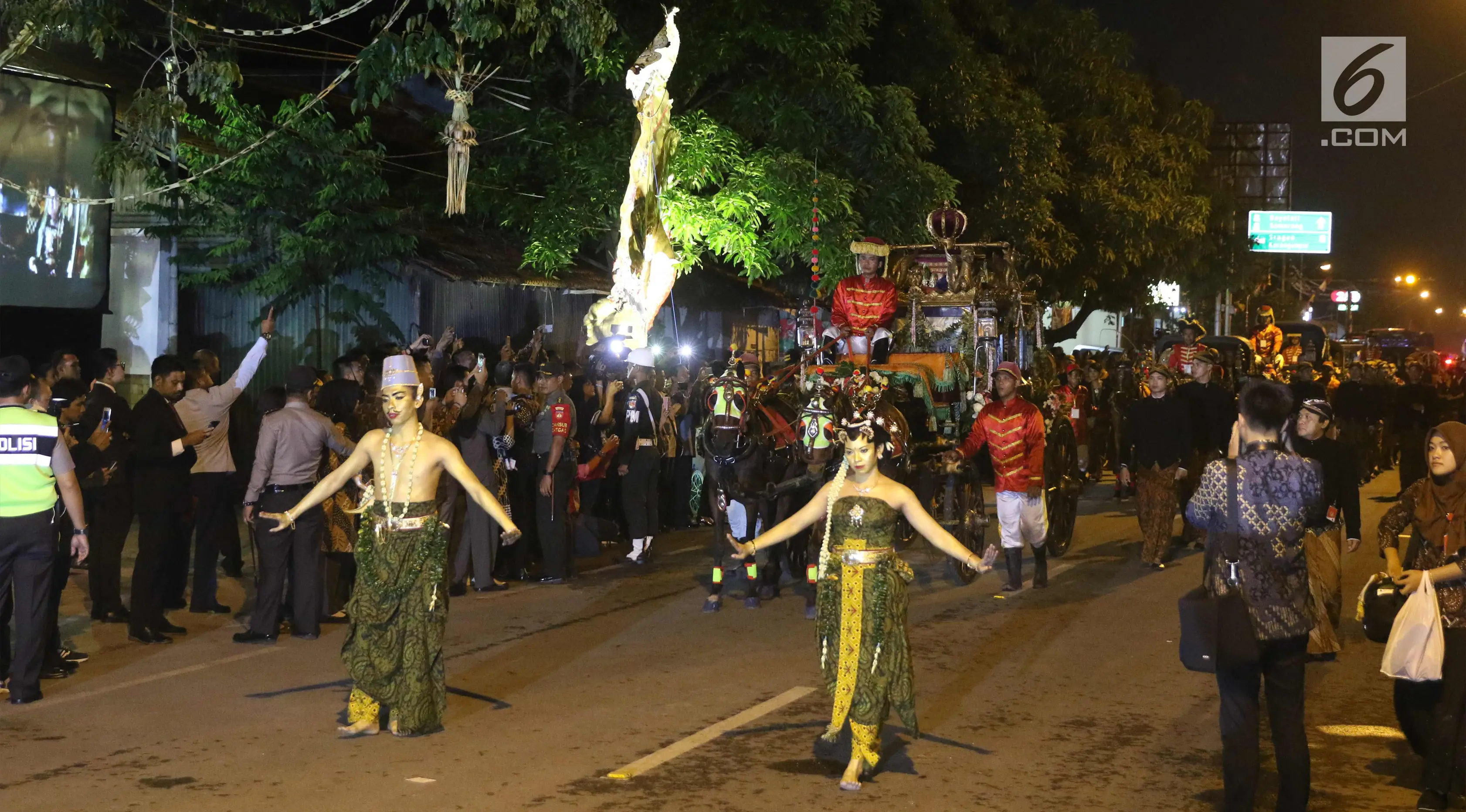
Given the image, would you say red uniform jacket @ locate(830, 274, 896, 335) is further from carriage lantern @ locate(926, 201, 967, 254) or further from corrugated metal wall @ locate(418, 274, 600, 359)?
corrugated metal wall @ locate(418, 274, 600, 359)

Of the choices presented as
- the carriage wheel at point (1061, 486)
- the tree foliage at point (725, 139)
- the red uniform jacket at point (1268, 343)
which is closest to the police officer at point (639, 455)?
the carriage wheel at point (1061, 486)

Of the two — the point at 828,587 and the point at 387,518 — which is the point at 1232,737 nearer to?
the point at 828,587

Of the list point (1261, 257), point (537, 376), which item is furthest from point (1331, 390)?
point (1261, 257)

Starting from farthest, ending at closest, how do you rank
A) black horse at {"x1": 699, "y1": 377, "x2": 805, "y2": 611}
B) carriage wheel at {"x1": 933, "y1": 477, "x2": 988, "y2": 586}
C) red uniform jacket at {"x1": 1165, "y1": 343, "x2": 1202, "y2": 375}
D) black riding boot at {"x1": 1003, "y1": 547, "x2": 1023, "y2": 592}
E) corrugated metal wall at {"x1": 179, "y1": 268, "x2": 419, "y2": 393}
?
1. red uniform jacket at {"x1": 1165, "y1": 343, "x2": 1202, "y2": 375}
2. corrugated metal wall at {"x1": 179, "y1": 268, "x2": 419, "y2": 393}
3. carriage wheel at {"x1": 933, "y1": 477, "x2": 988, "y2": 586}
4. black riding boot at {"x1": 1003, "y1": 547, "x2": 1023, "y2": 592}
5. black horse at {"x1": 699, "y1": 377, "x2": 805, "y2": 611}

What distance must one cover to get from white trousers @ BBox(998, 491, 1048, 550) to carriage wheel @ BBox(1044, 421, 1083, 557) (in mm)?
2021

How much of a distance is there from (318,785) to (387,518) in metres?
1.45

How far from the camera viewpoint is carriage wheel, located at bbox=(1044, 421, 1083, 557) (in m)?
14.2

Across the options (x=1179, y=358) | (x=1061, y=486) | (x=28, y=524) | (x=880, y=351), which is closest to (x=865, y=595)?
(x=28, y=524)

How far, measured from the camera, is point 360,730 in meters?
7.25

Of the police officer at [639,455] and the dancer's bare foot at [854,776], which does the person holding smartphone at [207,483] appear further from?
the dancer's bare foot at [854,776]

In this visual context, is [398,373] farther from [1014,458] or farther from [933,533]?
[1014,458]

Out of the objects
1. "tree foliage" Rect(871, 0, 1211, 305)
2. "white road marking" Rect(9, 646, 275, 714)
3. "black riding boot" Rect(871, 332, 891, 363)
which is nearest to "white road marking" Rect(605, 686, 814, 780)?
"white road marking" Rect(9, 646, 275, 714)

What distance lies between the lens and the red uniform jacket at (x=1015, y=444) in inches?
463

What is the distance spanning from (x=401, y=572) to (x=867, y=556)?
7.78 feet
